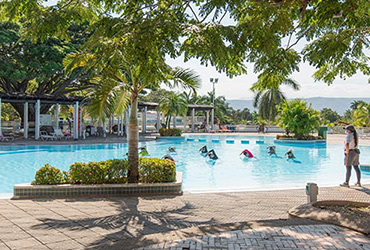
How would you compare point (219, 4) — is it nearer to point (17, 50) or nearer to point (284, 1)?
point (284, 1)

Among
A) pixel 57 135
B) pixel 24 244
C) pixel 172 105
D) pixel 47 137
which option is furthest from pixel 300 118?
pixel 24 244

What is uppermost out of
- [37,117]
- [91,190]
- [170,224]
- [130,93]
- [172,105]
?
→ [172,105]

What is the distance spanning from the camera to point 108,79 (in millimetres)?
7188

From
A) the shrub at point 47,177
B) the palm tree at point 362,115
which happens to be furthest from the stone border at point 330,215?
the palm tree at point 362,115

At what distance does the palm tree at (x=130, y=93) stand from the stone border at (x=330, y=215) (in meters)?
3.19

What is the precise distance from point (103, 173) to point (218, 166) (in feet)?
25.4

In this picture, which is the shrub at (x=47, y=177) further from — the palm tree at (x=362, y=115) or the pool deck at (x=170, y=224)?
the palm tree at (x=362, y=115)

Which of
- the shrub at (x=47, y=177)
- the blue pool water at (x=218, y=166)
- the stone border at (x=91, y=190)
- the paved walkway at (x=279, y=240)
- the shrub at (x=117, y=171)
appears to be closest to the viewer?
the paved walkway at (x=279, y=240)

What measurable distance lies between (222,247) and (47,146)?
1797 cm

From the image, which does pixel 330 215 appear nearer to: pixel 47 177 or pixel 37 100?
pixel 47 177

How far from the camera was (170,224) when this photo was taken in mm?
5000

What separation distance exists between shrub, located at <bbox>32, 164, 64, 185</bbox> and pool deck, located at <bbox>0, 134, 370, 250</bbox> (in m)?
0.61

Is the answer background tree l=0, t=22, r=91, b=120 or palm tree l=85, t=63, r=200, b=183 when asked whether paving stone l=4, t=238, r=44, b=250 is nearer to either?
palm tree l=85, t=63, r=200, b=183

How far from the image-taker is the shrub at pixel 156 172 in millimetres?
7509
